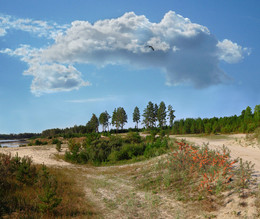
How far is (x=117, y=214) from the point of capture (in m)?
6.55

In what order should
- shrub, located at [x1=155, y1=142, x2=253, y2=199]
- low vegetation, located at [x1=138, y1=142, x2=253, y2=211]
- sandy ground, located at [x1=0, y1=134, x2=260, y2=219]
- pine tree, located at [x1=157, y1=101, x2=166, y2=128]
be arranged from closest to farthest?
1. sandy ground, located at [x1=0, y1=134, x2=260, y2=219]
2. low vegetation, located at [x1=138, y1=142, x2=253, y2=211]
3. shrub, located at [x1=155, y1=142, x2=253, y2=199]
4. pine tree, located at [x1=157, y1=101, x2=166, y2=128]

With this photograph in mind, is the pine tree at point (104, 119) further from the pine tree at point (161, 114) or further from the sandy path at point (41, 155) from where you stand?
the sandy path at point (41, 155)

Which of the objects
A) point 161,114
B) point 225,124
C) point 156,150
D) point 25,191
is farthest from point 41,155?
point 161,114

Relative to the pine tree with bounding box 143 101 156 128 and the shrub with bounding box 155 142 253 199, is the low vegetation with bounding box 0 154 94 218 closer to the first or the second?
the shrub with bounding box 155 142 253 199

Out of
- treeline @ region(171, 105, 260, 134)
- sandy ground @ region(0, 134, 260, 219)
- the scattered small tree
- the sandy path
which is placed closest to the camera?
sandy ground @ region(0, 134, 260, 219)

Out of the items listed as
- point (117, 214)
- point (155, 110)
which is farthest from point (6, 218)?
point (155, 110)

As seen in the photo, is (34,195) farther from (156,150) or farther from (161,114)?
(161,114)

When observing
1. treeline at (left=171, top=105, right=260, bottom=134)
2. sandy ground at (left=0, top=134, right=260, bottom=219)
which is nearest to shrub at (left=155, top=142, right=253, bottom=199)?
sandy ground at (left=0, top=134, right=260, bottom=219)

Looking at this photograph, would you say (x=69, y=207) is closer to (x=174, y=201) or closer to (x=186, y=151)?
(x=174, y=201)

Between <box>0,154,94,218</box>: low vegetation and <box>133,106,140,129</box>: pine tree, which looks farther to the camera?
<box>133,106,140,129</box>: pine tree

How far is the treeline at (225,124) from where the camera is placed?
88.4ft

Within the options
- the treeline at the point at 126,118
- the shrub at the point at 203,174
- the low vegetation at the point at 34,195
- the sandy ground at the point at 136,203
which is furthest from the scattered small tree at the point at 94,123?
the shrub at the point at 203,174

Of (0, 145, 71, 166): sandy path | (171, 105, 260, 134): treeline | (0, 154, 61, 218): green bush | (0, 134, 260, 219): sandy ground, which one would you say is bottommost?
(0, 145, 71, 166): sandy path

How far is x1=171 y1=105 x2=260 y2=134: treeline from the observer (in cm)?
2693
